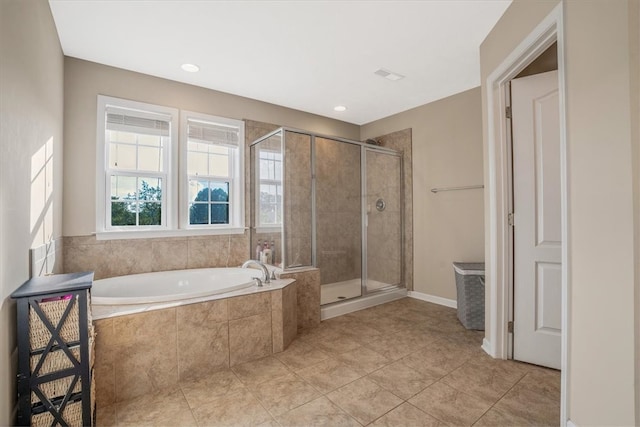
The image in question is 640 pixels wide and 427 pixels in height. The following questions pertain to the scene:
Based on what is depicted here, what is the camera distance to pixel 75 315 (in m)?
1.39

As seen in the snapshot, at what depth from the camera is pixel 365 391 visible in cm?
184

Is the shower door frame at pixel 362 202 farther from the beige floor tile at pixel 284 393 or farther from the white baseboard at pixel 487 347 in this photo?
the white baseboard at pixel 487 347

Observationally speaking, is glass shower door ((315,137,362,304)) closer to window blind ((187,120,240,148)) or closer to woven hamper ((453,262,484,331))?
window blind ((187,120,240,148))

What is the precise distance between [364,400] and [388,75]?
2821 mm

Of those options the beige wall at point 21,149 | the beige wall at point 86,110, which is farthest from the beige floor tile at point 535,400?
the beige wall at point 86,110

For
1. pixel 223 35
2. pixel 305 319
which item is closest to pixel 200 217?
pixel 305 319

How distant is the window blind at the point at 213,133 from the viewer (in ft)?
10.3

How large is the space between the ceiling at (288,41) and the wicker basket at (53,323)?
187cm

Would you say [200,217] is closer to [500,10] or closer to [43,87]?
[43,87]

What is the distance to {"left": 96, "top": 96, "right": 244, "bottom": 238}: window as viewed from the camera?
2.75 m

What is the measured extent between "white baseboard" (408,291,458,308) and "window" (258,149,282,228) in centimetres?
208

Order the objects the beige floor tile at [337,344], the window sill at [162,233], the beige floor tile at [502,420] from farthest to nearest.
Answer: the window sill at [162,233]
the beige floor tile at [337,344]
the beige floor tile at [502,420]

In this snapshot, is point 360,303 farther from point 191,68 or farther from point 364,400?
point 191,68

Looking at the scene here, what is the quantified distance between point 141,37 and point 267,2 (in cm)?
110
